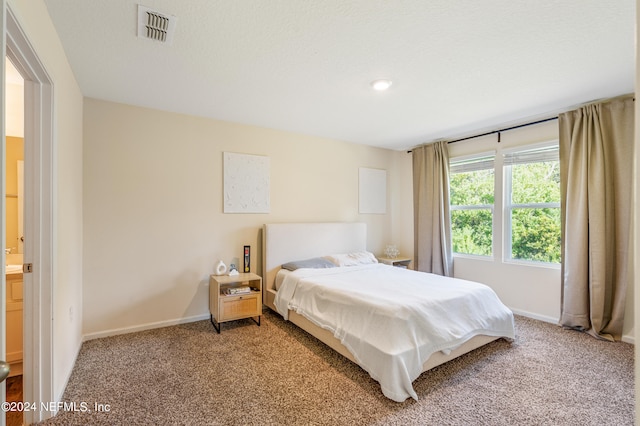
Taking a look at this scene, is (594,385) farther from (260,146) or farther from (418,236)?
(260,146)

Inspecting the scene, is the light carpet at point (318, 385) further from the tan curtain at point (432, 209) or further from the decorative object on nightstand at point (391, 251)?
the decorative object on nightstand at point (391, 251)

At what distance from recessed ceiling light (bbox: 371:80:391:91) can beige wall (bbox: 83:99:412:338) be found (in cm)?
171

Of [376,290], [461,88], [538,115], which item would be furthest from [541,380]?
[538,115]

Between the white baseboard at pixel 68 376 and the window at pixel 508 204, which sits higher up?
the window at pixel 508 204

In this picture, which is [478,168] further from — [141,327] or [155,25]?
[141,327]

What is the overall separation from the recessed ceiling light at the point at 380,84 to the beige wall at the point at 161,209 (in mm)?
1714

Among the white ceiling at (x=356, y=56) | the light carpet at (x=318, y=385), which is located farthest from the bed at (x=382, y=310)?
the white ceiling at (x=356, y=56)

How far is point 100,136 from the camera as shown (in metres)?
2.98

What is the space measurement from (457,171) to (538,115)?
3.98ft

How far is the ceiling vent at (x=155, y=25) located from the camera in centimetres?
176

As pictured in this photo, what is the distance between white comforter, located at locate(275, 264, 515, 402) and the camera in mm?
2059

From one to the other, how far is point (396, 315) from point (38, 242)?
7.65 ft

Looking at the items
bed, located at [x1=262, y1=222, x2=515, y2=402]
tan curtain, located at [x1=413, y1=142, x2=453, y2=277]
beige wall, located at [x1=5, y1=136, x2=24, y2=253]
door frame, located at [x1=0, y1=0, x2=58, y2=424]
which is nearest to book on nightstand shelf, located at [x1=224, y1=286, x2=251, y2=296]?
bed, located at [x1=262, y1=222, x2=515, y2=402]

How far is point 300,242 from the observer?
3.99m
